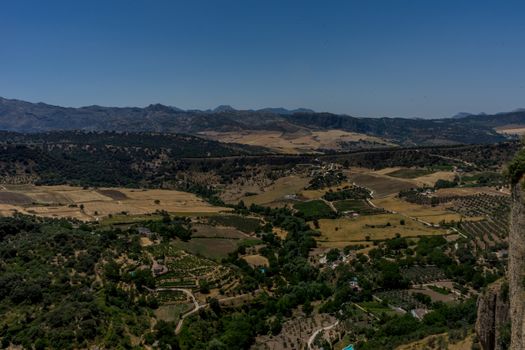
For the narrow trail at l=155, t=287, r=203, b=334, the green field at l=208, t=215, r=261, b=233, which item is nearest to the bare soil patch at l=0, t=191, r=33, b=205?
the green field at l=208, t=215, r=261, b=233

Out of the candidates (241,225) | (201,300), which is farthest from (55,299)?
(241,225)

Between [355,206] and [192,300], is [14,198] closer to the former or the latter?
[192,300]

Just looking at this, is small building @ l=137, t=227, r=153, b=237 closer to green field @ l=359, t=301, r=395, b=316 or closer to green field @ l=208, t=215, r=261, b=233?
green field @ l=208, t=215, r=261, b=233

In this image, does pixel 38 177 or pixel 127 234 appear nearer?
pixel 127 234

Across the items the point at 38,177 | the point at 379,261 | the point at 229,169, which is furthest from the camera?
the point at 229,169

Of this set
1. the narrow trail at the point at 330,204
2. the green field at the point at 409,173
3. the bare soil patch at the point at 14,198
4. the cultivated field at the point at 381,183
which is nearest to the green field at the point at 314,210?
the narrow trail at the point at 330,204

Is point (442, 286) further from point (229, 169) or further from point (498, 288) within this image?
point (229, 169)
